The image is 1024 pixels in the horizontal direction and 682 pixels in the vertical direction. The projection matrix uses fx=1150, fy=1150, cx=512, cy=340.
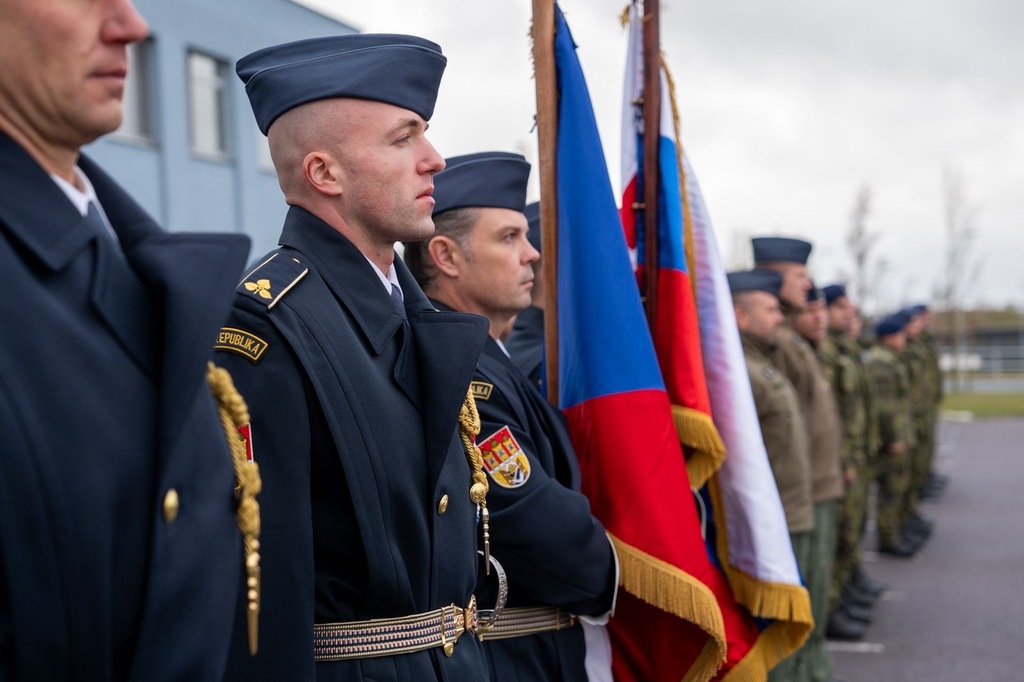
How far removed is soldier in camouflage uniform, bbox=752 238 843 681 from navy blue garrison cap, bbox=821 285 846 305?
8.73 ft

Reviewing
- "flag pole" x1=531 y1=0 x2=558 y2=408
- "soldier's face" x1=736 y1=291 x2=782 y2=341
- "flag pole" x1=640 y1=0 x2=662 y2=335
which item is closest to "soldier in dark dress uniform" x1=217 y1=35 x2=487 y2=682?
"flag pole" x1=531 y1=0 x2=558 y2=408

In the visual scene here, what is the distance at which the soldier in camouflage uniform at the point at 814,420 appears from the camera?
579cm

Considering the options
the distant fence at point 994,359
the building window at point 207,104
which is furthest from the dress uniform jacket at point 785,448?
the distant fence at point 994,359

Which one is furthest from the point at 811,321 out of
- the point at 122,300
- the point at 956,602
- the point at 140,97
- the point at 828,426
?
the point at 140,97

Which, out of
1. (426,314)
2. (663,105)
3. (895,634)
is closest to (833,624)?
(895,634)

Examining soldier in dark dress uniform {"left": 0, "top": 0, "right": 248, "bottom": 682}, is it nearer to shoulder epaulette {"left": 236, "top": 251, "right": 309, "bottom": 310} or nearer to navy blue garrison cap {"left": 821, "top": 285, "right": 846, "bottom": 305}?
shoulder epaulette {"left": 236, "top": 251, "right": 309, "bottom": 310}

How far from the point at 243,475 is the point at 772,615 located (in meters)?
2.23

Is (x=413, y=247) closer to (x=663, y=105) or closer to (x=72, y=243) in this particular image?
(x=663, y=105)

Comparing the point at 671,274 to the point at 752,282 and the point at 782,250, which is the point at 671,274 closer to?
the point at 752,282

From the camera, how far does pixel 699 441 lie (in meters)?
3.26

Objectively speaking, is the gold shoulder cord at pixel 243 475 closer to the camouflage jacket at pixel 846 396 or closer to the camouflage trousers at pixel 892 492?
the camouflage jacket at pixel 846 396

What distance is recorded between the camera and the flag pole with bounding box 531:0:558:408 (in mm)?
3154

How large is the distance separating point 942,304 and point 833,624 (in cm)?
2745

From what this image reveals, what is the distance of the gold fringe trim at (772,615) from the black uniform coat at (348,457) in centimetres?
141
